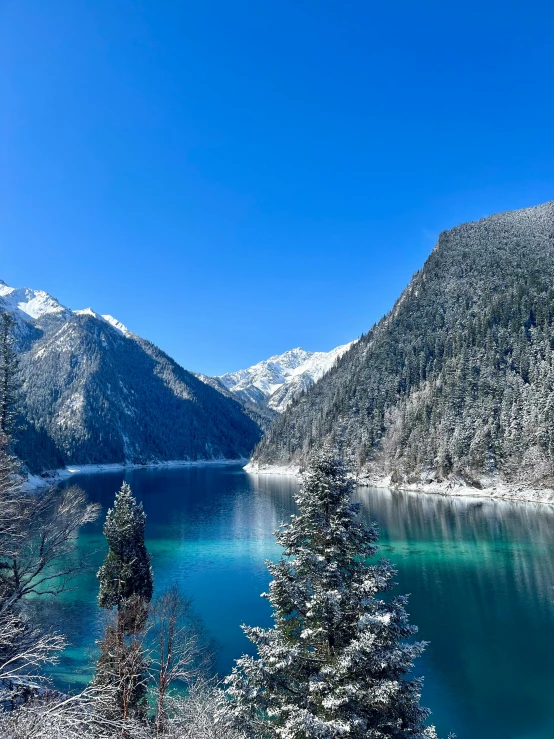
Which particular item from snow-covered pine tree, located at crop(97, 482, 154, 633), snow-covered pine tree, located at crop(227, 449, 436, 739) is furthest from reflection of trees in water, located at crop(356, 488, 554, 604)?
snow-covered pine tree, located at crop(227, 449, 436, 739)

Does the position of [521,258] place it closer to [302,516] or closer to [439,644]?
[439,644]

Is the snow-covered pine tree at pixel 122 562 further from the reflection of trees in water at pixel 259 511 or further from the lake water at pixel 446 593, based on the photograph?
the reflection of trees in water at pixel 259 511

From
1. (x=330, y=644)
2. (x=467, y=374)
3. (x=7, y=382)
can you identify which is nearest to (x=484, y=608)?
(x=330, y=644)

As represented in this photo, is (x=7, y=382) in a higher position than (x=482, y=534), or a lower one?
higher

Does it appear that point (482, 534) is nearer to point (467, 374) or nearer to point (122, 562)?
point (122, 562)

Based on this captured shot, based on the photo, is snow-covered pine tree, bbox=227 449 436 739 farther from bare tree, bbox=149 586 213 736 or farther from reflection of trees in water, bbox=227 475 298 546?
reflection of trees in water, bbox=227 475 298 546

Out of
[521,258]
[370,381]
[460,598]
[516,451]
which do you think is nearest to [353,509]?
[460,598]
